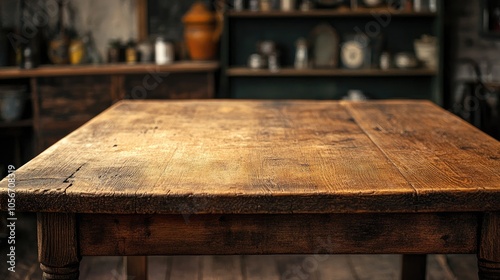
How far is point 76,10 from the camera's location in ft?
16.5

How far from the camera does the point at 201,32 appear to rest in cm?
482

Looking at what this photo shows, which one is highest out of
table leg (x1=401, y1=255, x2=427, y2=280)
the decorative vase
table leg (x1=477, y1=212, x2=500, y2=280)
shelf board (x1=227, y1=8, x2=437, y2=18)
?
shelf board (x1=227, y1=8, x2=437, y2=18)

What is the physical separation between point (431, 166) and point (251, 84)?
11.3ft

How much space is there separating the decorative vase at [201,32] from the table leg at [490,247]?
11.4 ft

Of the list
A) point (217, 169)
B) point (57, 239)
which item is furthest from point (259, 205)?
point (57, 239)

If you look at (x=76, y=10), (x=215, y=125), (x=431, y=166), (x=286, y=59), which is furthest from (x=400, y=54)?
(x=431, y=166)

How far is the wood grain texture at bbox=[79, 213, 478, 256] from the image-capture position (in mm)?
1572

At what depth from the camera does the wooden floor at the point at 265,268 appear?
3.45 m

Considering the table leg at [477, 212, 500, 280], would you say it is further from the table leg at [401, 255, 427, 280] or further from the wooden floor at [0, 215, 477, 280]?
the wooden floor at [0, 215, 477, 280]

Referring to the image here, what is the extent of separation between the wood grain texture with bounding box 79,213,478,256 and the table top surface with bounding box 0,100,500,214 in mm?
73

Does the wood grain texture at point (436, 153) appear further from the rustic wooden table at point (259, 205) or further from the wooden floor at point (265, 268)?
the wooden floor at point (265, 268)

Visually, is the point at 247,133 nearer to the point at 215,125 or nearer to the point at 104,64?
the point at 215,125

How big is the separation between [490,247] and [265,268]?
2066 mm

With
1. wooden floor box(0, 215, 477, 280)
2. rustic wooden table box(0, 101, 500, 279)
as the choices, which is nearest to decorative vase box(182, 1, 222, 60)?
wooden floor box(0, 215, 477, 280)
